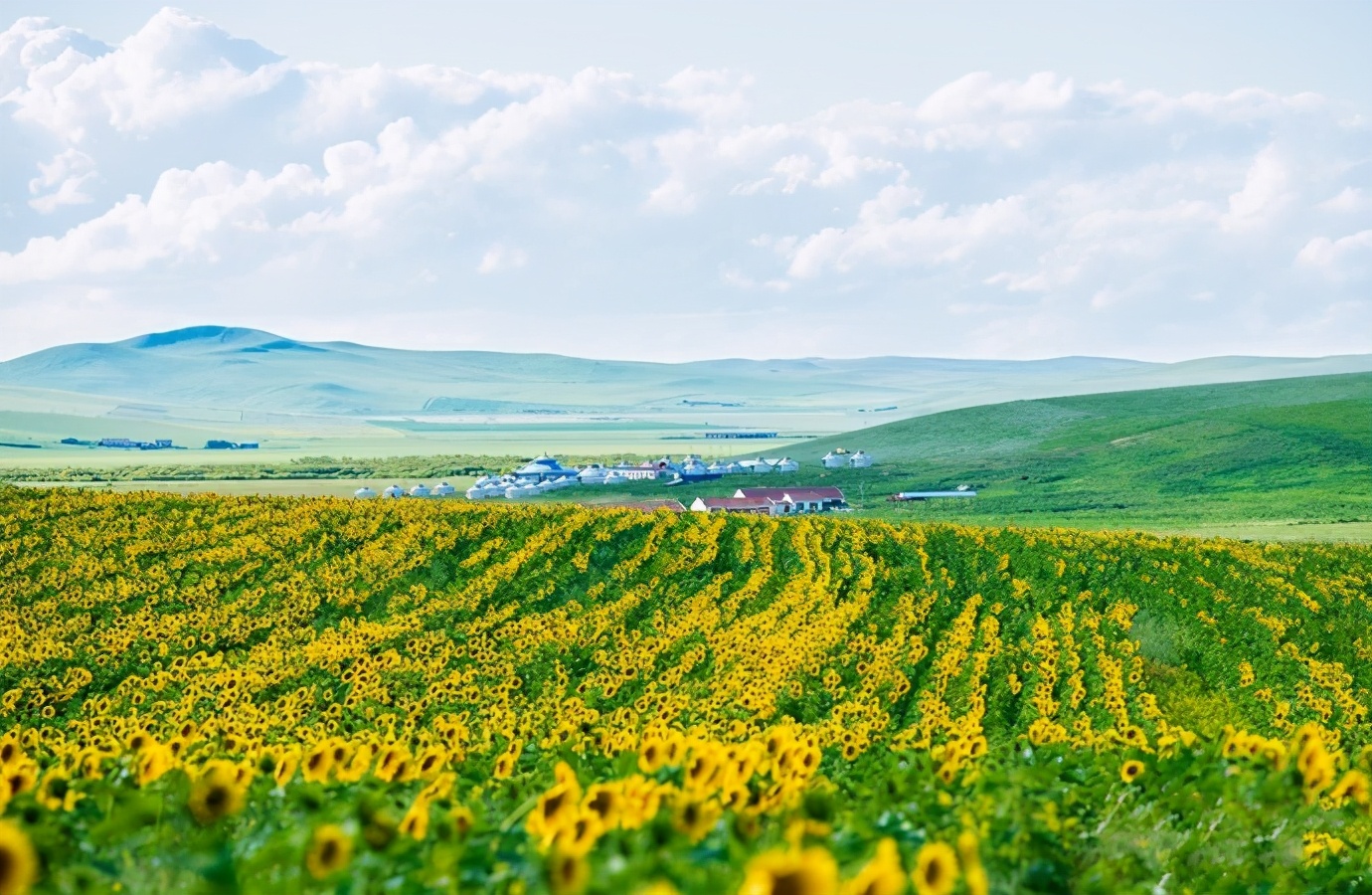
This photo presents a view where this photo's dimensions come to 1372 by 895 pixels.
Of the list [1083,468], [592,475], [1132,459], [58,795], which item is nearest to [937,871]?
[58,795]

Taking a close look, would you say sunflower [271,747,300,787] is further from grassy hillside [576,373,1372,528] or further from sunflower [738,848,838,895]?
grassy hillside [576,373,1372,528]

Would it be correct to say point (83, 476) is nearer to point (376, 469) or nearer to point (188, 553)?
point (188, 553)

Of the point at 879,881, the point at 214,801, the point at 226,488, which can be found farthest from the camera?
the point at 226,488

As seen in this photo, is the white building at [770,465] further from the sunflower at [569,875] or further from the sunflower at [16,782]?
the sunflower at [569,875]

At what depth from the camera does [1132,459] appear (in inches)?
2250

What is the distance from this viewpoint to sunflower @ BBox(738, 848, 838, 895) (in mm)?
3139

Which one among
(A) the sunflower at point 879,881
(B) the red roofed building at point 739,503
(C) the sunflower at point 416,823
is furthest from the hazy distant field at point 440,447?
(A) the sunflower at point 879,881

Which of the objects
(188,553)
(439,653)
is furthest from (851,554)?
(188,553)

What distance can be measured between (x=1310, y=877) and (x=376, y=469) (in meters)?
40.2

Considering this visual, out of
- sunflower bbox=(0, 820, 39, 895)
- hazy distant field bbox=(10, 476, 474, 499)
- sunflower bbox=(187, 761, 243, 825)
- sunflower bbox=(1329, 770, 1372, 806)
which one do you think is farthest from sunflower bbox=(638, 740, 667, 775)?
hazy distant field bbox=(10, 476, 474, 499)

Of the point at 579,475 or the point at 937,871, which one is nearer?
the point at 937,871

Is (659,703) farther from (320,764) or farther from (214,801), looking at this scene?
(214,801)

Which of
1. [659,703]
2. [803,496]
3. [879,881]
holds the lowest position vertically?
[659,703]

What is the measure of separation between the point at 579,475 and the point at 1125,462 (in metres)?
24.3
